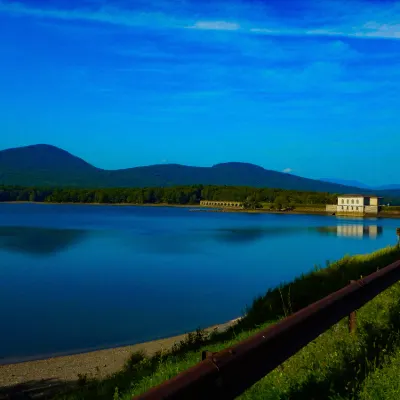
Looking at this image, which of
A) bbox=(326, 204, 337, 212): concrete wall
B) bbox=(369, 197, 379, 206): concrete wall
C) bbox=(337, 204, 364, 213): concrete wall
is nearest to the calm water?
bbox=(337, 204, 364, 213): concrete wall

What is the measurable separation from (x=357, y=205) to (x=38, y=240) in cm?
10943

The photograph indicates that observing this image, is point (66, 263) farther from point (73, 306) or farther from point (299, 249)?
point (299, 249)

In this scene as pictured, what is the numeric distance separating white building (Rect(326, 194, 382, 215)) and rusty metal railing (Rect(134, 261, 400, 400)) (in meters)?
152

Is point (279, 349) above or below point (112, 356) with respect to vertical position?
above

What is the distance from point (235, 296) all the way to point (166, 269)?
13.0 m

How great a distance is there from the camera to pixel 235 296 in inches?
1202

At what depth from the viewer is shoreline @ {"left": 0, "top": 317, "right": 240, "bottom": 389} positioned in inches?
548

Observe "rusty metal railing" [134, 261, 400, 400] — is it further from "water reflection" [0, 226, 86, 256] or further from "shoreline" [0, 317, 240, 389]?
"water reflection" [0, 226, 86, 256]

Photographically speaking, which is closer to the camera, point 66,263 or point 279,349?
point 279,349

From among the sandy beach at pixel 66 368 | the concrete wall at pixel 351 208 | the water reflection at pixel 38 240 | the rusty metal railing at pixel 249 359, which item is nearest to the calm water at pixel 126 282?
the water reflection at pixel 38 240

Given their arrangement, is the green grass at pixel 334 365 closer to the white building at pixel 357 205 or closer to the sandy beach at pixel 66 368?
the sandy beach at pixel 66 368

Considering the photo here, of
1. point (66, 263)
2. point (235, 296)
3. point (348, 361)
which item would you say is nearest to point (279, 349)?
point (348, 361)

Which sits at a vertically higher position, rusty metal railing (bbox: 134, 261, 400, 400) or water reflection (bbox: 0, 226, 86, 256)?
rusty metal railing (bbox: 134, 261, 400, 400)

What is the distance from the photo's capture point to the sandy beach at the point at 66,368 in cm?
1359
